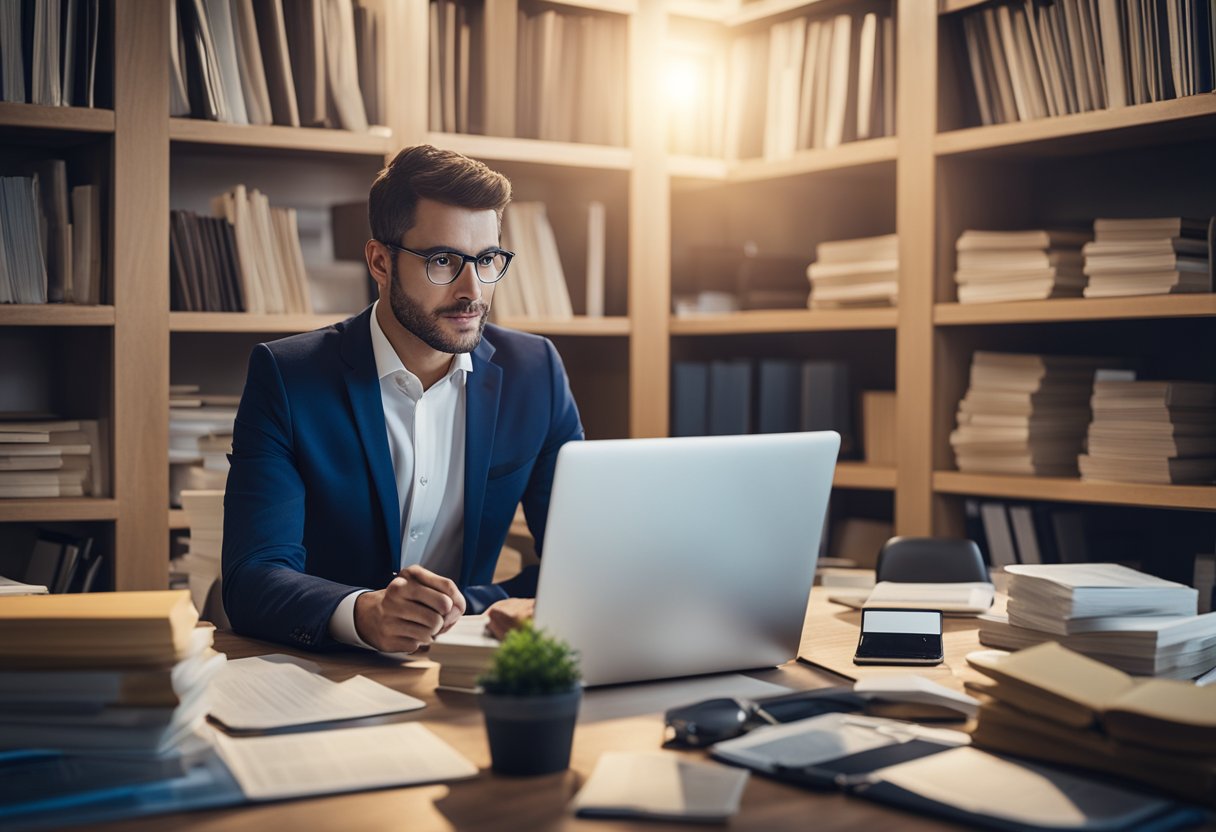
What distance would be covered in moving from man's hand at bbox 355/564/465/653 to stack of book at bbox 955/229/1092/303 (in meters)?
1.83

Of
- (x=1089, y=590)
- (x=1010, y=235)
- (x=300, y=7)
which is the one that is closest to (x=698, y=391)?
(x=1010, y=235)

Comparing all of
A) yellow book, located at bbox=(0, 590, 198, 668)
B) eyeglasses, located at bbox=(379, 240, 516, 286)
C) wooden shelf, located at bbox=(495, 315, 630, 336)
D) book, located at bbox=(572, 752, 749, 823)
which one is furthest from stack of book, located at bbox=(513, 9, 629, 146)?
book, located at bbox=(572, 752, 749, 823)

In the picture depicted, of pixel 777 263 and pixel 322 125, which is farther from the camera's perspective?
pixel 777 263

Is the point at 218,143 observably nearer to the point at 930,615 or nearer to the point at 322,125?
the point at 322,125

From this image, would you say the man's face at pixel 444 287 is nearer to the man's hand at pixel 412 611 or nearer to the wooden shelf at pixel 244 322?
the man's hand at pixel 412 611

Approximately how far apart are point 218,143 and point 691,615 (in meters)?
1.96

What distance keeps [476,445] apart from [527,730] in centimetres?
104

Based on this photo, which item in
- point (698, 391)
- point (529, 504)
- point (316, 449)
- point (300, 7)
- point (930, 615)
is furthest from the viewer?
point (698, 391)

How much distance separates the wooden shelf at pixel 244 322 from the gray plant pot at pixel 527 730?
6.17 ft

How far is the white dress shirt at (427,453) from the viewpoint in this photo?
208 centimetres

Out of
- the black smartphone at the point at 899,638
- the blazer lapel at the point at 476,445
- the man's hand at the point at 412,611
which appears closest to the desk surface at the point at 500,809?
the man's hand at the point at 412,611

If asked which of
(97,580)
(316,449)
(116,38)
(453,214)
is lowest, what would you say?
(97,580)

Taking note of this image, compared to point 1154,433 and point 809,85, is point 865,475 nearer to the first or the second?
point 1154,433

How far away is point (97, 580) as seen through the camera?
9.20 ft
